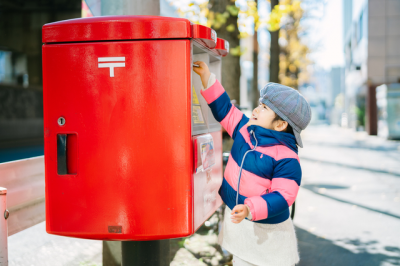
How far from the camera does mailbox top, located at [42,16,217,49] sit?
6.55 feet

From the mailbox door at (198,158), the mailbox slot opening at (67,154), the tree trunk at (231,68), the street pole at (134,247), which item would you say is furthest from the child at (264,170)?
the tree trunk at (231,68)

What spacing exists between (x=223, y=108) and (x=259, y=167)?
430mm

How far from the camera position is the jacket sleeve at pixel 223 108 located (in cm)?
230

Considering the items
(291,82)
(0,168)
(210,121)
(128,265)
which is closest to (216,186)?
(210,121)

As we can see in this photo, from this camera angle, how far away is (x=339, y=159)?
550 inches

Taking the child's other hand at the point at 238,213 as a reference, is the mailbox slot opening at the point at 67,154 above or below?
above

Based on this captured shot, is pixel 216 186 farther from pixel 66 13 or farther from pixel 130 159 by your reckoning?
pixel 66 13

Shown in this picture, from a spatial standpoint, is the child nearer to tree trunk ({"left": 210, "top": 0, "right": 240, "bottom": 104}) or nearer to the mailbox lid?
the mailbox lid

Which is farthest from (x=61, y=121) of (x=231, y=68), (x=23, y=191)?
(x=231, y=68)

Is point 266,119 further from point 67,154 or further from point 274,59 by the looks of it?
point 274,59

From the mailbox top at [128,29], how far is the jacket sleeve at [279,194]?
81 centimetres

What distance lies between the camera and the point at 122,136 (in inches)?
79.9

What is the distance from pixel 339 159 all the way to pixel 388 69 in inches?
726

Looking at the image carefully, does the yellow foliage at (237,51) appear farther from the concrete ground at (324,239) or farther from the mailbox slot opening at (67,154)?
the mailbox slot opening at (67,154)
